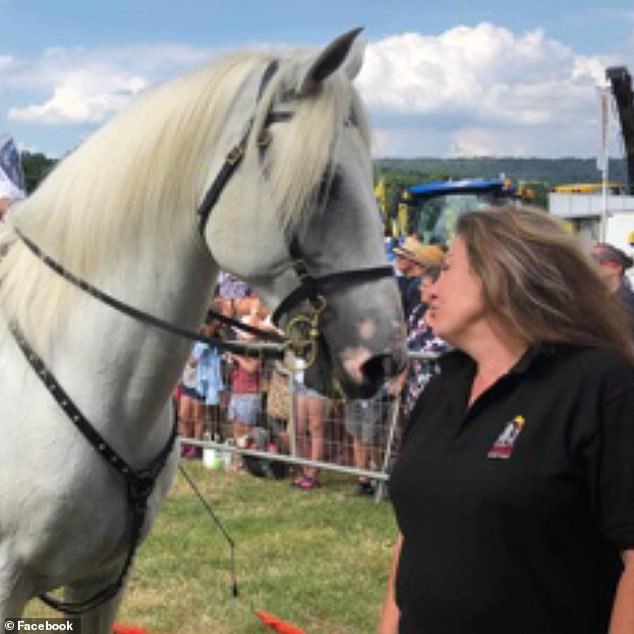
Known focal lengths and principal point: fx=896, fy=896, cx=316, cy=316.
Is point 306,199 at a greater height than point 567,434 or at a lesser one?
greater

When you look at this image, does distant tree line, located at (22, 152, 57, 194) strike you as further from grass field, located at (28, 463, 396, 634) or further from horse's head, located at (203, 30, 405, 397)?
grass field, located at (28, 463, 396, 634)

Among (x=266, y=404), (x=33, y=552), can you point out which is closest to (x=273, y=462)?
(x=266, y=404)

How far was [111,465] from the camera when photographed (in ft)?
8.38

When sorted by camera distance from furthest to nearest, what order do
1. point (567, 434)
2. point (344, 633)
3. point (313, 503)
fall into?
point (313, 503), point (344, 633), point (567, 434)

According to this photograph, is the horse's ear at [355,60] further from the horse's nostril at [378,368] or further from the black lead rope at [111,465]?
the black lead rope at [111,465]

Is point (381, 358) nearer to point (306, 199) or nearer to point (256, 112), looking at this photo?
point (306, 199)

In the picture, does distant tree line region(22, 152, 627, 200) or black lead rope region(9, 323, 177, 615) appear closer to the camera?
black lead rope region(9, 323, 177, 615)

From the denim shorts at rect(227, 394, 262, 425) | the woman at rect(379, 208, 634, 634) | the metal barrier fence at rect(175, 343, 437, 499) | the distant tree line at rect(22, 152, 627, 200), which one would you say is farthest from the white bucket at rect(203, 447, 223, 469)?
the woman at rect(379, 208, 634, 634)

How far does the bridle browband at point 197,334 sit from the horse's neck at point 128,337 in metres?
0.03

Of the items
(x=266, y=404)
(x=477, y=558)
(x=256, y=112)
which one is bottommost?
(x=266, y=404)

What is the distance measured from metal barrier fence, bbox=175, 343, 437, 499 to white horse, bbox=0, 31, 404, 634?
387 cm

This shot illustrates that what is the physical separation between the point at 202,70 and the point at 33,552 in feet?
4.72

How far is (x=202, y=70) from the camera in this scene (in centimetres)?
256

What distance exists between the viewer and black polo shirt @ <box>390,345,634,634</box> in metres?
1.74
